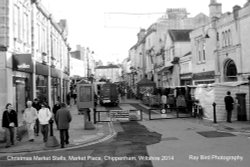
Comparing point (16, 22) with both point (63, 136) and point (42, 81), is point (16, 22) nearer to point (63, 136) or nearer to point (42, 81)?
point (42, 81)

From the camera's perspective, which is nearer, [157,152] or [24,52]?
[157,152]

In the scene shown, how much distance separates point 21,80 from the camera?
16016 millimetres

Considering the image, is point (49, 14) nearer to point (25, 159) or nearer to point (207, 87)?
point (207, 87)

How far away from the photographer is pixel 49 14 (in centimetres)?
2377

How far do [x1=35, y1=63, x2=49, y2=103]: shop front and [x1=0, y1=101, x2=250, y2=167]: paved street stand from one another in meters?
9.06

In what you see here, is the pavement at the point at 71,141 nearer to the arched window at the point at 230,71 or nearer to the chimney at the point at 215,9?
the arched window at the point at 230,71

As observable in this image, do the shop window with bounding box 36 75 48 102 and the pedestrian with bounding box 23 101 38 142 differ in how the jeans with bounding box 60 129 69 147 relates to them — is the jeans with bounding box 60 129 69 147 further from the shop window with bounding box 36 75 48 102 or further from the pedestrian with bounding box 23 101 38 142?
the shop window with bounding box 36 75 48 102

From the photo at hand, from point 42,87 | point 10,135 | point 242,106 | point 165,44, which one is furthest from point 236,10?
point 165,44

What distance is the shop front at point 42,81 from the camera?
19.7 m

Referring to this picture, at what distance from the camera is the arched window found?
73.3ft

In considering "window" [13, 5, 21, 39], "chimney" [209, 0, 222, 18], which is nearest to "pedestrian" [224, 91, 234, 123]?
"window" [13, 5, 21, 39]

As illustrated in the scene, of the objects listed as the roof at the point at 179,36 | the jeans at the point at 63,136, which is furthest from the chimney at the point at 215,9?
the jeans at the point at 63,136

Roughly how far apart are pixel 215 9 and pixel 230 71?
797 cm

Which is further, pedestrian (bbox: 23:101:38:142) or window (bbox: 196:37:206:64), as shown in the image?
window (bbox: 196:37:206:64)
